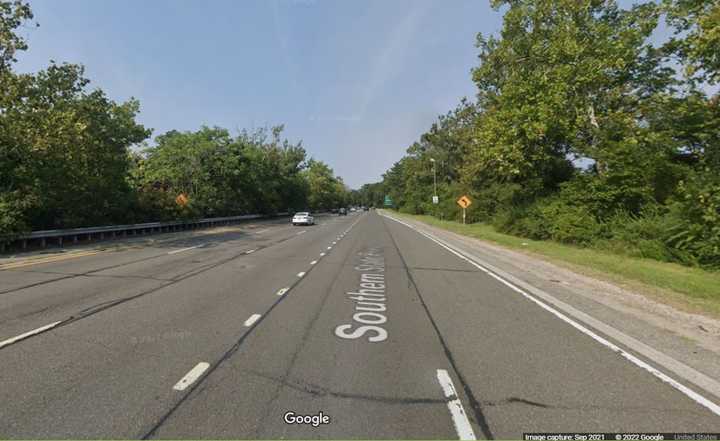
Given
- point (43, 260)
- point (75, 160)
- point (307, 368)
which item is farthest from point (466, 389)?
point (75, 160)

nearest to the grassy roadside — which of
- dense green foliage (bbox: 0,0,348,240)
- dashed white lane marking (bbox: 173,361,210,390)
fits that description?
dashed white lane marking (bbox: 173,361,210,390)

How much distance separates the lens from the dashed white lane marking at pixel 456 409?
2.74 meters

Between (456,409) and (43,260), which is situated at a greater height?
(456,409)

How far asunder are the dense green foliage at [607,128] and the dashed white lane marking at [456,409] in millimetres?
12504

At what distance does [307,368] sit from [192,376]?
1.19m

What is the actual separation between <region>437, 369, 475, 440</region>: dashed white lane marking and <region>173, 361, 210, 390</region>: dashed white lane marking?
254cm

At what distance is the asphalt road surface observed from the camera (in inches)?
113

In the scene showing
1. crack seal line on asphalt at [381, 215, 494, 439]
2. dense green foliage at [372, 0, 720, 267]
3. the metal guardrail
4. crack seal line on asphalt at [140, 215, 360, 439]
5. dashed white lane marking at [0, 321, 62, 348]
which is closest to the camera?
crack seal line on asphalt at [140, 215, 360, 439]

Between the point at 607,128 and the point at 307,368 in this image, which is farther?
the point at 607,128

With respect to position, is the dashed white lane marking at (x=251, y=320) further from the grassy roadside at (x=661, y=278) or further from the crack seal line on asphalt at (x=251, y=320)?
the grassy roadside at (x=661, y=278)

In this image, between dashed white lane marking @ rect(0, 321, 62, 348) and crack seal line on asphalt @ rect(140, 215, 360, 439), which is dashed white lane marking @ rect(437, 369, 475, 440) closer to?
crack seal line on asphalt @ rect(140, 215, 360, 439)

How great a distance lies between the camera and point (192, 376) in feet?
11.7

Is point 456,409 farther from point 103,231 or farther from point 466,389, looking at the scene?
point 103,231

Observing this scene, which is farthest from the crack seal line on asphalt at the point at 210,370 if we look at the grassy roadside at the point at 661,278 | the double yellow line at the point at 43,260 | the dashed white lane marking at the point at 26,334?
the double yellow line at the point at 43,260
